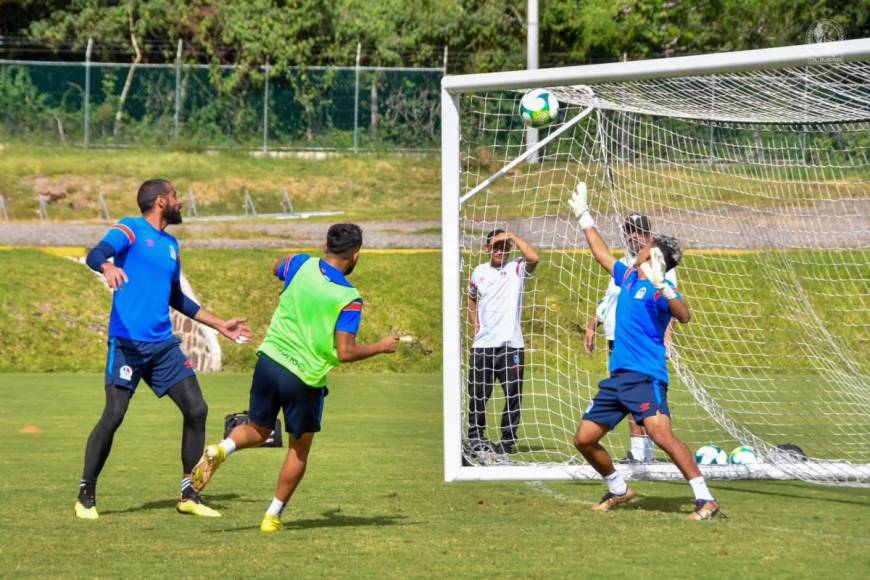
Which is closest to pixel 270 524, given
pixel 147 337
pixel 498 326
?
pixel 147 337

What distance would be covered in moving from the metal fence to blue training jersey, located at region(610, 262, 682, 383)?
2298 centimetres

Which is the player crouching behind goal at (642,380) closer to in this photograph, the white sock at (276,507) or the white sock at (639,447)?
the white sock at (639,447)

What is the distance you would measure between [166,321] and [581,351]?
11.8 meters

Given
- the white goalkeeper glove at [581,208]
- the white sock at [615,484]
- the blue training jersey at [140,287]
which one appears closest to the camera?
the blue training jersey at [140,287]

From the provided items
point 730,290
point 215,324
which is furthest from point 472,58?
point 215,324

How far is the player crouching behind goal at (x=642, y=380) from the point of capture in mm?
8289

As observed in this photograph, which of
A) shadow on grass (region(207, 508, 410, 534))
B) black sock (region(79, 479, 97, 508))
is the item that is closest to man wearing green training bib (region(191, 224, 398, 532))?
shadow on grass (region(207, 508, 410, 534))

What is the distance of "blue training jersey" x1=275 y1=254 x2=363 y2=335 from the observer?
294 inches

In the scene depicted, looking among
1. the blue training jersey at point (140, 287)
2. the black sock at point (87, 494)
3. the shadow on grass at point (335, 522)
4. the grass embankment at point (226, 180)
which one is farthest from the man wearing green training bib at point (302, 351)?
the grass embankment at point (226, 180)

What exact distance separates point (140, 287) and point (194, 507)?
137 cm

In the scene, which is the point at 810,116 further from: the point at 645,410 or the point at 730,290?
the point at 730,290

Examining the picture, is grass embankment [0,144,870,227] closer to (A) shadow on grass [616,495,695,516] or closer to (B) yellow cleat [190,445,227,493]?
(A) shadow on grass [616,495,695,516]

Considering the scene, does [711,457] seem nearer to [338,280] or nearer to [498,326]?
[498,326]

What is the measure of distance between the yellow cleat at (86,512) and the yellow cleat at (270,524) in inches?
43.0
